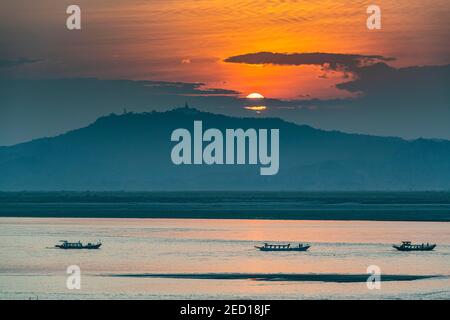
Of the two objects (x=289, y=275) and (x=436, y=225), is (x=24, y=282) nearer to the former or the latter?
(x=289, y=275)

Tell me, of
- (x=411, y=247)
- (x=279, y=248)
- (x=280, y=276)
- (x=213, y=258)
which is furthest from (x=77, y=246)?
(x=411, y=247)

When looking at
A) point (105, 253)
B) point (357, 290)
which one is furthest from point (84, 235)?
point (357, 290)

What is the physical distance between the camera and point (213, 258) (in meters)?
54.4

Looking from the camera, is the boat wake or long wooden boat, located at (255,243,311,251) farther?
long wooden boat, located at (255,243,311,251)

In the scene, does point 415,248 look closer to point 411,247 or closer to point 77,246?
point 411,247

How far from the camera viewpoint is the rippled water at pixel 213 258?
133ft

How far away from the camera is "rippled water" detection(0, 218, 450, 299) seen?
4064 centimetres

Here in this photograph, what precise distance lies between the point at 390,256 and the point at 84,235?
25.2 metres

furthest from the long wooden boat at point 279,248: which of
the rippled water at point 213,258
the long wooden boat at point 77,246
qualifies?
the long wooden boat at point 77,246

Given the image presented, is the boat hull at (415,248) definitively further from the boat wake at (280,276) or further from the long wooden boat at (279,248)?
the boat wake at (280,276)

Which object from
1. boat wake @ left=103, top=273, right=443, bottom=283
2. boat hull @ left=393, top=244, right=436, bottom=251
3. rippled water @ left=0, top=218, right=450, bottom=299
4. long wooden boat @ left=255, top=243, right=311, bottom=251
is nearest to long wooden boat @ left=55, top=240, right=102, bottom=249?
rippled water @ left=0, top=218, right=450, bottom=299

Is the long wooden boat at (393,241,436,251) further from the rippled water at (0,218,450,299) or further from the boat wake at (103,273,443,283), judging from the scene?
the boat wake at (103,273,443,283)

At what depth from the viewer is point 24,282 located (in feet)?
143
